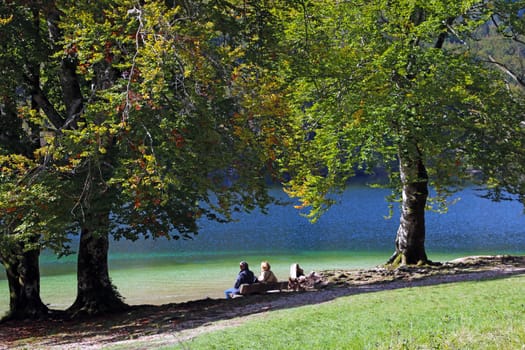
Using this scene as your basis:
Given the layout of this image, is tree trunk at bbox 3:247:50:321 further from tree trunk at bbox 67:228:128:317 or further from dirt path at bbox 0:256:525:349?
tree trunk at bbox 67:228:128:317

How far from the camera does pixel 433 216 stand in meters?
63.1

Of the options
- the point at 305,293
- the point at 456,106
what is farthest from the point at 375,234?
the point at 305,293

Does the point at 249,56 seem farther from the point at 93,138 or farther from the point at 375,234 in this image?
the point at 375,234

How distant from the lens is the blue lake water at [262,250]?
26781 mm

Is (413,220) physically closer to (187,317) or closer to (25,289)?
(187,317)

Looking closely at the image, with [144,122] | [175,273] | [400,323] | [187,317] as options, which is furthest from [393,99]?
[175,273]

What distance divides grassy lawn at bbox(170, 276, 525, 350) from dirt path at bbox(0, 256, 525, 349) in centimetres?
133

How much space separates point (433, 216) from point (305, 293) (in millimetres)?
48130

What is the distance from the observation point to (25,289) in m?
18.2

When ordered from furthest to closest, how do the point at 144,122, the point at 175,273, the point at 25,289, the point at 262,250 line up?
the point at 262,250
the point at 175,273
the point at 25,289
the point at 144,122

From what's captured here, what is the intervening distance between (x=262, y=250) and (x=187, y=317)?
80.9 ft

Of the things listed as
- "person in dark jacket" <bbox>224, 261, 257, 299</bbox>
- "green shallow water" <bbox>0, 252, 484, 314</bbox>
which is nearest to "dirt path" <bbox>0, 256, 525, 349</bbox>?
"person in dark jacket" <bbox>224, 261, 257, 299</bbox>

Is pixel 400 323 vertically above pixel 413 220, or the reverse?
pixel 413 220

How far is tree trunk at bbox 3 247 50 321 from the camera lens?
59.2 ft
